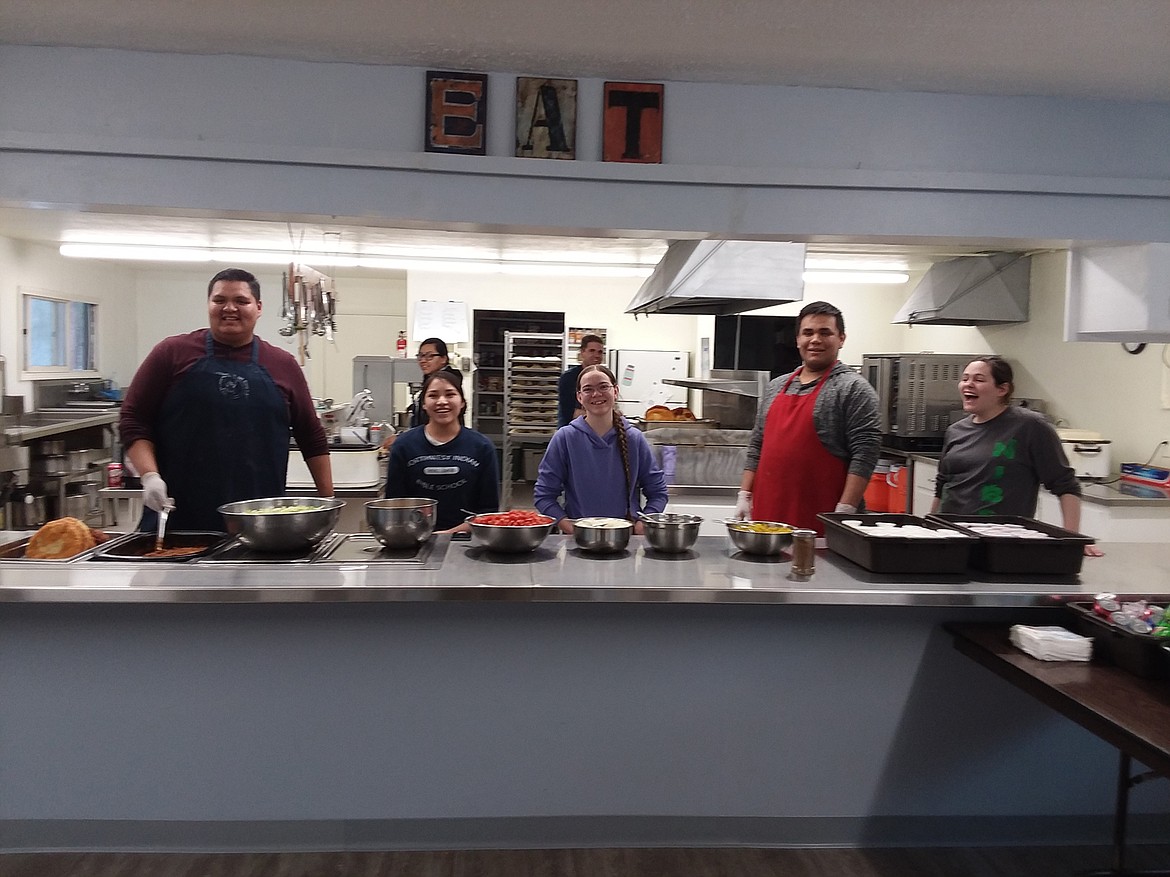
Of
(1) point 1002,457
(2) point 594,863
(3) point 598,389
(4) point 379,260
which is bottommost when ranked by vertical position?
(2) point 594,863

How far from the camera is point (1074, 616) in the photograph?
265cm

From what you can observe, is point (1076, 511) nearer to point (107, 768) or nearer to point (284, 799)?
point (284, 799)

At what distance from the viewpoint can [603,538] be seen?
116 inches

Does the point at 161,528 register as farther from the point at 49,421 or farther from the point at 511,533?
the point at 49,421

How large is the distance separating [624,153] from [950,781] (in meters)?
2.45

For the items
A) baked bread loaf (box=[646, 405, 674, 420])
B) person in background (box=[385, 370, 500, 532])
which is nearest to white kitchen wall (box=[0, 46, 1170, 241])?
person in background (box=[385, 370, 500, 532])

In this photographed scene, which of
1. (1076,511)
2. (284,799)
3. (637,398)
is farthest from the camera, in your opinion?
(637,398)

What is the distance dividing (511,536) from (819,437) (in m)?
1.49

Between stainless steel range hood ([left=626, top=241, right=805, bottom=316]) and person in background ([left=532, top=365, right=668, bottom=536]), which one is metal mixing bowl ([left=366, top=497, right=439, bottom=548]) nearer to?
person in background ([left=532, top=365, right=668, bottom=536])

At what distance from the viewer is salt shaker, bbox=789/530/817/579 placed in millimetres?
2682

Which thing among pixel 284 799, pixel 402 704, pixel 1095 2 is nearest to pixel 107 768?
pixel 284 799

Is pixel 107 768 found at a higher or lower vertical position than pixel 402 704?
lower

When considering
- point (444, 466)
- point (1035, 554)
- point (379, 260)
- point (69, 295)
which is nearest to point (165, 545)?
point (444, 466)

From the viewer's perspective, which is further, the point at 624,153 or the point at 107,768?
the point at 624,153
